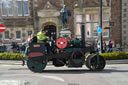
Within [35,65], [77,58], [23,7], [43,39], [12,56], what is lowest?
[12,56]

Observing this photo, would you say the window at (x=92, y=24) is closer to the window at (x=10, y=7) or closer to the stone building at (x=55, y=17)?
the stone building at (x=55, y=17)

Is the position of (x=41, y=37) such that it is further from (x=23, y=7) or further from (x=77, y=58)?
(x=23, y=7)

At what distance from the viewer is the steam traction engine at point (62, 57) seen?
8844mm

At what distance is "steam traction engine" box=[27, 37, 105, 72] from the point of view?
8.84 meters

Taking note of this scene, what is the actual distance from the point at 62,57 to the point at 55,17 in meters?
12.9

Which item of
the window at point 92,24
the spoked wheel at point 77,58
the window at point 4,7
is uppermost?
the window at point 4,7

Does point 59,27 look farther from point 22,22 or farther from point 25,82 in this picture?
point 25,82

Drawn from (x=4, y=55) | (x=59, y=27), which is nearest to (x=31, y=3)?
(x=59, y=27)

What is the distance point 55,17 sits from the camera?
2130cm

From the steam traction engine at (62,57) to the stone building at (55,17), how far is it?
11.3 meters

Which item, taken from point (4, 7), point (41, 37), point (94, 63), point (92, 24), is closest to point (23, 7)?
point (4, 7)

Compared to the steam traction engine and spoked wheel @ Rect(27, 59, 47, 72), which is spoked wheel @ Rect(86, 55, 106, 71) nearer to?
the steam traction engine

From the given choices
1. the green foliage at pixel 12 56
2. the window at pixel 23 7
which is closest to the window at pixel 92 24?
the window at pixel 23 7

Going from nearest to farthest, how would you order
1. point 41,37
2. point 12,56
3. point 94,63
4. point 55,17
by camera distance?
point 41,37, point 94,63, point 12,56, point 55,17
